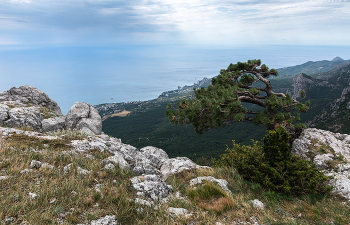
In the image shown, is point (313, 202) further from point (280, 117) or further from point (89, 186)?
point (89, 186)

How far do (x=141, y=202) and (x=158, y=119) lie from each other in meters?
173

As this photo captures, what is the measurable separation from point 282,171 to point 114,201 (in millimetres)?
5809

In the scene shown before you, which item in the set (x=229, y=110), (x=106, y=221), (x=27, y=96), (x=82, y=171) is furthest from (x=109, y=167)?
(x=27, y=96)

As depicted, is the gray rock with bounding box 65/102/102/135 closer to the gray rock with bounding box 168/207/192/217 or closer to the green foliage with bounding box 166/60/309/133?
the green foliage with bounding box 166/60/309/133

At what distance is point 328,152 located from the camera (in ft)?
34.8

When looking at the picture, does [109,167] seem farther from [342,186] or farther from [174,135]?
[174,135]

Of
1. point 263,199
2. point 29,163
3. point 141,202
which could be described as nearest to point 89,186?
point 141,202

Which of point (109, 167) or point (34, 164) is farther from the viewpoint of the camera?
point (109, 167)

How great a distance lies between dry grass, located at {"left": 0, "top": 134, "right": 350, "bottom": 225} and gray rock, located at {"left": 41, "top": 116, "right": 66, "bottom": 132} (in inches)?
325

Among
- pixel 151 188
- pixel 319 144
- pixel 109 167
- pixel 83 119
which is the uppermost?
pixel 109 167

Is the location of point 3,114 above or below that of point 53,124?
above

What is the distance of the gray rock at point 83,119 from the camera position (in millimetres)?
17078

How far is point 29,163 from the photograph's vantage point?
6.99m

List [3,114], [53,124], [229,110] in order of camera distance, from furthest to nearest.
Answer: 1. [53,124]
2. [3,114]
3. [229,110]
